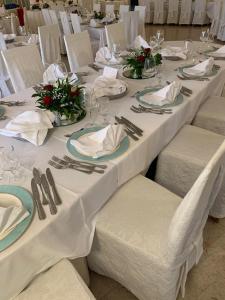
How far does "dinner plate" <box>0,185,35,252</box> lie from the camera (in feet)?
2.91

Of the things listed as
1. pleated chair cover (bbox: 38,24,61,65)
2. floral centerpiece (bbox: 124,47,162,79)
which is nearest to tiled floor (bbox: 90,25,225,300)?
floral centerpiece (bbox: 124,47,162,79)

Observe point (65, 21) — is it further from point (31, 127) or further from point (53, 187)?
point (53, 187)

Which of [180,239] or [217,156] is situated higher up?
[217,156]

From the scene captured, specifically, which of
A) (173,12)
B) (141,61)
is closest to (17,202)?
(141,61)

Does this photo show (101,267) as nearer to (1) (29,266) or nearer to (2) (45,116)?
(1) (29,266)

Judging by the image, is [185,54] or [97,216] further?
[185,54]

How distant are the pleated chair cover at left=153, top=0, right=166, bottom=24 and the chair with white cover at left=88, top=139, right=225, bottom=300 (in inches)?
323

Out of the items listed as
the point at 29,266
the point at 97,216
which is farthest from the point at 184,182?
the point at 29,266

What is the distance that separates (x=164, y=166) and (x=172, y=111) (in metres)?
0.36

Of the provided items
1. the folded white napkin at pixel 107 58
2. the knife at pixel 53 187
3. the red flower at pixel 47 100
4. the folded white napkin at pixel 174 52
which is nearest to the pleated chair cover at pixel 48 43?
the folded white napkin at pixel 107 58

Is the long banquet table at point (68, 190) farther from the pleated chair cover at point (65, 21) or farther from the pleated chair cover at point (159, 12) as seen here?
the pleated chair cover at point (159, 12)

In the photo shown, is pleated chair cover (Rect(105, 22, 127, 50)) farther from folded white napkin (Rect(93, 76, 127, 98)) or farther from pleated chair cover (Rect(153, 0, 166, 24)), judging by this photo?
pleated chair cover (Rect(153, 0, 166, 24))

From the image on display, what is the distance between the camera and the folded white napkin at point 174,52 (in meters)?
2.57

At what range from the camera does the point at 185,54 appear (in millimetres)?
2598
